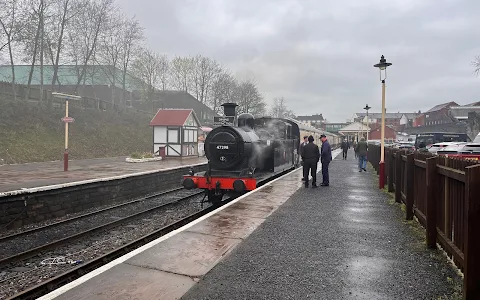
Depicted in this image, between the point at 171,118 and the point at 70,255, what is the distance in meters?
19.3

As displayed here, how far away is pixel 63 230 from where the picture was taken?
28.3ft

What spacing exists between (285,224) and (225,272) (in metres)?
2.43

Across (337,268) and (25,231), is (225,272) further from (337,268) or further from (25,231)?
(25,231)

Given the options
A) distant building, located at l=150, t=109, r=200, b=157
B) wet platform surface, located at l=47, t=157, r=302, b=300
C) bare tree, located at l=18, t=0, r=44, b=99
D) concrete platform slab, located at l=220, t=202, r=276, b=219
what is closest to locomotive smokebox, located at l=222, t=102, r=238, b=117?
concrete platform slab, located at l=220, t=202, r=276, b=219

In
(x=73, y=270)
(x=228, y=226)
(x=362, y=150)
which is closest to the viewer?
(x=73, y=270)

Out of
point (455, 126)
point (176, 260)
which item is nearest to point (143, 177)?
point (176, 260)

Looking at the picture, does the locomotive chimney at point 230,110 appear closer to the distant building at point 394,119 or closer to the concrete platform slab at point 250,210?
the concrete platform slab at point 250,210

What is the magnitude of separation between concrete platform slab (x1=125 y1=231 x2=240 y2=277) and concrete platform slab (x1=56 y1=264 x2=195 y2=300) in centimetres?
18

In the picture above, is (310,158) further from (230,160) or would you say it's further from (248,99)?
(248,99)

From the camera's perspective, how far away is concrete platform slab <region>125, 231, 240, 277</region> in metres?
4.05

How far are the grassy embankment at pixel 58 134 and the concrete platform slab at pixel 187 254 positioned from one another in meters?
17.3

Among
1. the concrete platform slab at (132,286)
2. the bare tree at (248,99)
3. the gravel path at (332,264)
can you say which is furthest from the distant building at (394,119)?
the concrete platform slab at (132,286)

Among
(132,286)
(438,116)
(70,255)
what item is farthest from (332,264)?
(438,116)

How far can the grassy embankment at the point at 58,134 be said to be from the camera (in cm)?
2052
